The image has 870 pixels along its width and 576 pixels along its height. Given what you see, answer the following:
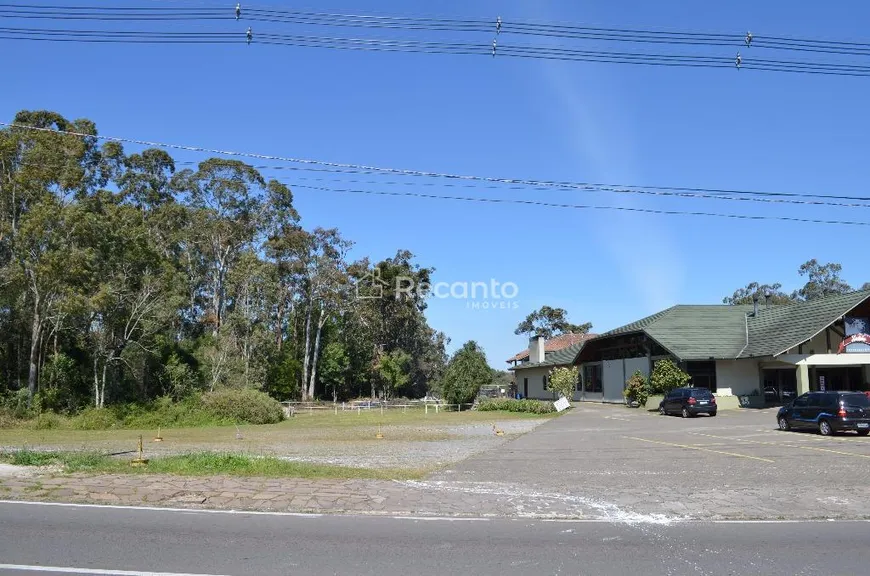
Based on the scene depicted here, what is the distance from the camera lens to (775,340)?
44281mm

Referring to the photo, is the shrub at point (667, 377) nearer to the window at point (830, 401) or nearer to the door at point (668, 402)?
the door at point (668, 402)

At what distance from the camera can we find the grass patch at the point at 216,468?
14.3 meters

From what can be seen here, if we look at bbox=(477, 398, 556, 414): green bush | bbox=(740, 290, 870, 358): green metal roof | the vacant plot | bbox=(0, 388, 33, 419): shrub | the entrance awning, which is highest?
bbox=(740, 290, 870, 358): green metal roof

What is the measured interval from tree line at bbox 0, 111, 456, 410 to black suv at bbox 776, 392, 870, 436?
101 ft

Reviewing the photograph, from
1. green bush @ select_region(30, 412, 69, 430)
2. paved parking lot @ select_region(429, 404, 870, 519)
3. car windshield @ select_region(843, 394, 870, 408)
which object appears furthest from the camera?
green bush @ select_region(30, 412, 69, 430)

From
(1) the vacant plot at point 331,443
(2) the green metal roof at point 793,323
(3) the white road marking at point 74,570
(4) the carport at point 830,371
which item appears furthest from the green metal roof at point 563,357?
(3) the white road marking at point 74,570

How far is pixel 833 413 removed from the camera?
2547 centimetres

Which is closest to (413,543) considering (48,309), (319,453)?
(319,453)

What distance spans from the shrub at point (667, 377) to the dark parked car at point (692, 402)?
5669mm

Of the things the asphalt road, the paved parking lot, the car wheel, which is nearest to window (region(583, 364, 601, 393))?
the paved parking lot

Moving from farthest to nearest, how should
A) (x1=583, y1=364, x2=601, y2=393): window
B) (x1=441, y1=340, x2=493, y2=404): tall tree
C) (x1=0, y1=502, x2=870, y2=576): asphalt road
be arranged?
(x1=583, y1=364, x2=601, y2=393): window
(x1=441, y1=340, x2=493, y2=404): tall tree
(x1=0, y1=502, x2=870, y2=576): asphalt road

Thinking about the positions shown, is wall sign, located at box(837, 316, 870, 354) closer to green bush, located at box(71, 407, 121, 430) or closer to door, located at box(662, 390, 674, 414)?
door, located at box(662, 390, 674, 414)

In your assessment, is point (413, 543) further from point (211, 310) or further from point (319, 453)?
point (211, 310)

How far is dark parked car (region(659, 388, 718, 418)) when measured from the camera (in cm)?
3778
